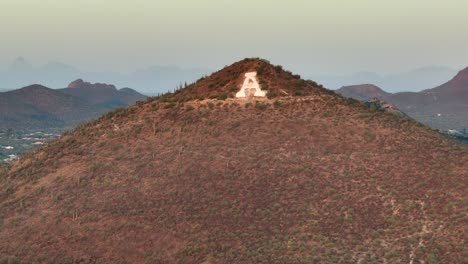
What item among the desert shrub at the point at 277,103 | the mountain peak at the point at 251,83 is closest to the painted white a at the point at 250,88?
the mountain peak at the point at 251,83

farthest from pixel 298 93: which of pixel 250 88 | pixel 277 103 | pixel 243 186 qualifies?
pixel 243 186

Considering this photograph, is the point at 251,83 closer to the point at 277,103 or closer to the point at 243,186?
the point at 277,103

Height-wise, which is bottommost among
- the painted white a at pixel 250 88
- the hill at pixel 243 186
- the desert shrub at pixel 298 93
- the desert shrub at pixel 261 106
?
the hill at pixel 243 186

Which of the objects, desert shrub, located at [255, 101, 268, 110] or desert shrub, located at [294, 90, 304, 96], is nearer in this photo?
desert shrub, located at [255, 101, 268, 110]

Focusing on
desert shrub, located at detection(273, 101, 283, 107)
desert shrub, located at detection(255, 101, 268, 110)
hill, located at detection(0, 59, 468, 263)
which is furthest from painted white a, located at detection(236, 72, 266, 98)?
desert shrub, located at detection(273, 101, 283, 107)

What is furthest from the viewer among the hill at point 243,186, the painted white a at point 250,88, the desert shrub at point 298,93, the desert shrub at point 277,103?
the painted white a at point 250,88

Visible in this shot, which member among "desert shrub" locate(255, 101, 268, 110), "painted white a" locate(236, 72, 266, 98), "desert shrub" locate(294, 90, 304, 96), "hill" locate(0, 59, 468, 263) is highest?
"painted white a" locate(236, 72, 266, 98)

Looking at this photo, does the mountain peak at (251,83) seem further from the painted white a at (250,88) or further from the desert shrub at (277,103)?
the desert shrub at (277,103)

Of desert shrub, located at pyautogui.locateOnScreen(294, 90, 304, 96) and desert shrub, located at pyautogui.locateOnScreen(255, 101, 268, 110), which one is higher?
desert shrub, located at pyautogui.locateOnScreen(294, 90, 304, 96)

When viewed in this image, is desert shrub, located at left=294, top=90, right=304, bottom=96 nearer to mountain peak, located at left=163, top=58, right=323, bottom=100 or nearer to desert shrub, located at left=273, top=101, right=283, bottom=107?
mountain peak, located at left=163, top=58, right=323, bottom=100

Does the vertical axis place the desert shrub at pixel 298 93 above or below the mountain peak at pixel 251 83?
below

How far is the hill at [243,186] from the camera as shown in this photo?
40.8 metres

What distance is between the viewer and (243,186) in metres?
50.0

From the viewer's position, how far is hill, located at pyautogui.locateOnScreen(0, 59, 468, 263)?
134 feet
